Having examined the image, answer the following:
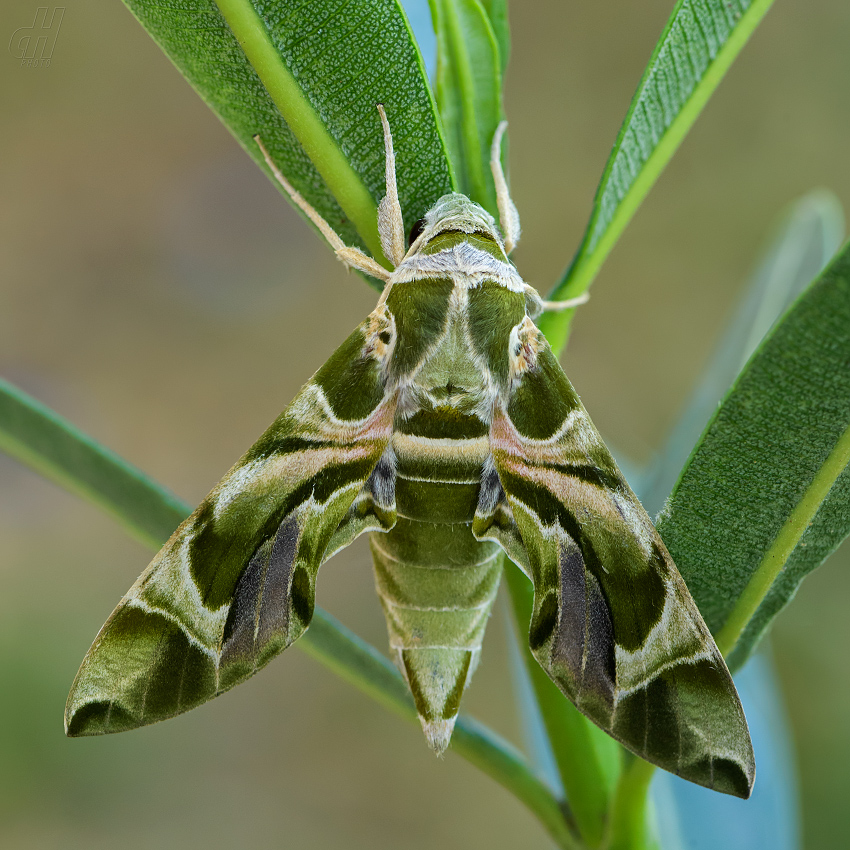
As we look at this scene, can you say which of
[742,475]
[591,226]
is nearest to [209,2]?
[591,226]

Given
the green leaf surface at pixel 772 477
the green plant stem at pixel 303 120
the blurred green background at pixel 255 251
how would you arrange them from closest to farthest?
the green leaf surface at pixel 772 477
the green plant stem at pixel 303 120
the blurred green background at pixel 255 251

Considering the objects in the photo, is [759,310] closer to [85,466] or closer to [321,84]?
[321,84]

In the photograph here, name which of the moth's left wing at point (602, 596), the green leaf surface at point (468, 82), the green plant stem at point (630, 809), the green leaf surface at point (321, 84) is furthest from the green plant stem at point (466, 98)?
the green plant stem at point (630, 809)

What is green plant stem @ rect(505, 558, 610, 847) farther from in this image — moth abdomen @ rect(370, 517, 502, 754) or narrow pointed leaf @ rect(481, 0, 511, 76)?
narrow pointed leaf @ rect(481, 0, 511, 76)

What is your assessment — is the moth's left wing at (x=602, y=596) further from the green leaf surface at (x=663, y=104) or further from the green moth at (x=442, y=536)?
the green leaf surface at (x=663, y=104)

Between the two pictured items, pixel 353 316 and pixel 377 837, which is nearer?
pixel 377 837

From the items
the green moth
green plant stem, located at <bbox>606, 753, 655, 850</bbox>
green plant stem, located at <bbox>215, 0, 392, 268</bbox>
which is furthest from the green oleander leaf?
green plant stem, located at <bbox>606, 753, 655, 850</bbox>

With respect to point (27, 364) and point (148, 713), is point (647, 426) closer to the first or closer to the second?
point (27, 364)
